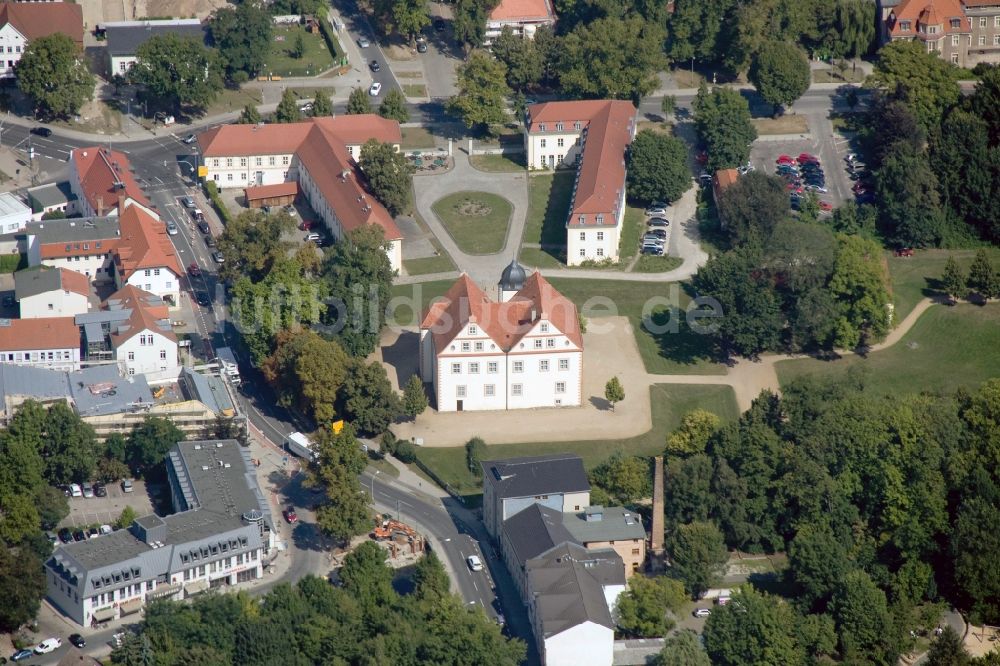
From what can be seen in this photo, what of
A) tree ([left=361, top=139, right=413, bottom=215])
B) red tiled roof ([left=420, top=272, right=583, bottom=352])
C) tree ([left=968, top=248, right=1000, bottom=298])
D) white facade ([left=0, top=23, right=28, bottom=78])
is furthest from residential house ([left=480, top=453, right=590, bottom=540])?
white facade ([left=0, top=23, right=28, bottom=78])

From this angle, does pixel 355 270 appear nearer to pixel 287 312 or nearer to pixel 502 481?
pixel 287 312

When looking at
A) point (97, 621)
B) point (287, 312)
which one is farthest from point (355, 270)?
point (97, 621)

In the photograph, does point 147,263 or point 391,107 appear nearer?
point 147,263

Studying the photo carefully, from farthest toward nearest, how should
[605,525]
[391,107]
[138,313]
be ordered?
Answer: [391,107] → [138,313] → [605,525]

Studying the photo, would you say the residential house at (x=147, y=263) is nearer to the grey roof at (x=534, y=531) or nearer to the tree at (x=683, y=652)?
the grey roof at (x=534, y=531)

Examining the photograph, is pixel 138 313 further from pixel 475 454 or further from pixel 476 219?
pixel 476 219

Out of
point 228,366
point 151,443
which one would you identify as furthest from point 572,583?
point 228,366
